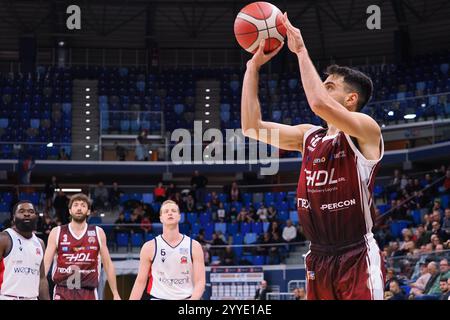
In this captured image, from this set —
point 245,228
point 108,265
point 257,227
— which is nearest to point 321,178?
point 108,265

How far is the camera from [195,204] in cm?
2406

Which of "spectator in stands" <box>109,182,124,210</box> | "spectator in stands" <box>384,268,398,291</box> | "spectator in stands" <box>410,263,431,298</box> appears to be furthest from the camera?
"spectator in stands" <box>109,182,124,210</box>

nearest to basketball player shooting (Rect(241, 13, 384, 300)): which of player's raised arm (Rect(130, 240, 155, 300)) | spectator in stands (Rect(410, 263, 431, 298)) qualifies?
player's raised arm (Rect(130, 240, 155, 300))

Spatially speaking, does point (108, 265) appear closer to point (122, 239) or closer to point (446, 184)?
point (122, 239)

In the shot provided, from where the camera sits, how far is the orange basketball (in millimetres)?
5480

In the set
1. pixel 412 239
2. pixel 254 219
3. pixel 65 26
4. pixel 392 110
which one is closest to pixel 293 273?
pixel 254 219

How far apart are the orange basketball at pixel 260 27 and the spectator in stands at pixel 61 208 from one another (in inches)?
652

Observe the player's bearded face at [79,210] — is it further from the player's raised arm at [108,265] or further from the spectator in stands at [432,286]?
the spectator in stands at [432,286]

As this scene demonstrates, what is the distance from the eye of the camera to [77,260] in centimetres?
962

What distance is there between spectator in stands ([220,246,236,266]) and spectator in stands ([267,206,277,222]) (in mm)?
2162

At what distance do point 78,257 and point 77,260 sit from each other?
1.8 inches

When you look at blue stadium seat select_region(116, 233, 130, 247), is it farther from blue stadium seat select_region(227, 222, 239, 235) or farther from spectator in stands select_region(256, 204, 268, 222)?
spectator in stands select_region(256, 204, 268, 222)

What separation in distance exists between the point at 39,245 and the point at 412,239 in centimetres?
1078

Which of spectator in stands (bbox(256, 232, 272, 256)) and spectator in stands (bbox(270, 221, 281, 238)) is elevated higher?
spectator in stands (bbox(270, 221, 281, 238))
